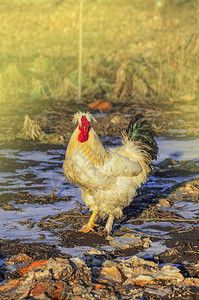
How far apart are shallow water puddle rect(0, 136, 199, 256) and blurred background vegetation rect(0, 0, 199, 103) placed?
22.9 ft

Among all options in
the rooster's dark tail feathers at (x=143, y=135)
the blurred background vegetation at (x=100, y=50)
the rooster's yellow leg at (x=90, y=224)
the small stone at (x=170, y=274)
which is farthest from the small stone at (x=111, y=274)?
the blurred background vegetation at (x=100, y=50)

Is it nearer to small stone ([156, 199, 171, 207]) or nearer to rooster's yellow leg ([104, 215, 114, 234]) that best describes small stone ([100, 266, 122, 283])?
rooster's yellow leg ([104, 215, 114, 234])

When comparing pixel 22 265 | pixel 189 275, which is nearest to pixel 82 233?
pixel 22 265

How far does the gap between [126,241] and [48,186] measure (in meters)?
2.82

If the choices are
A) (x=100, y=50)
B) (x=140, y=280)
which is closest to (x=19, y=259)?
(x=140, y=280)

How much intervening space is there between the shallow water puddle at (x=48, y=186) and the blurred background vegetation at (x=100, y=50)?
6.99 m

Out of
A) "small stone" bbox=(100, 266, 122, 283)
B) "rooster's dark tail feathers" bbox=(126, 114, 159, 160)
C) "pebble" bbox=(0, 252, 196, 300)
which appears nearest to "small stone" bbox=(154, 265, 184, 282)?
"pebble" bbox=(0, 252, 196, 300)

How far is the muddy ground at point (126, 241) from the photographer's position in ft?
13.5

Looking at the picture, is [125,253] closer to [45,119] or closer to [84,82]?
[45,119]

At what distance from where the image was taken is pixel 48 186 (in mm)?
8039

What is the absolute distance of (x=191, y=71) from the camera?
18.7 metres

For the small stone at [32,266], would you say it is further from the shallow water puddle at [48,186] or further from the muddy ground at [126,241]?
the shallow water puddle at [48,186]

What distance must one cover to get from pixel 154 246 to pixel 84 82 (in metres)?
15.2

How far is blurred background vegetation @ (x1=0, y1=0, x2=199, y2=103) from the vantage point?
1861cm
